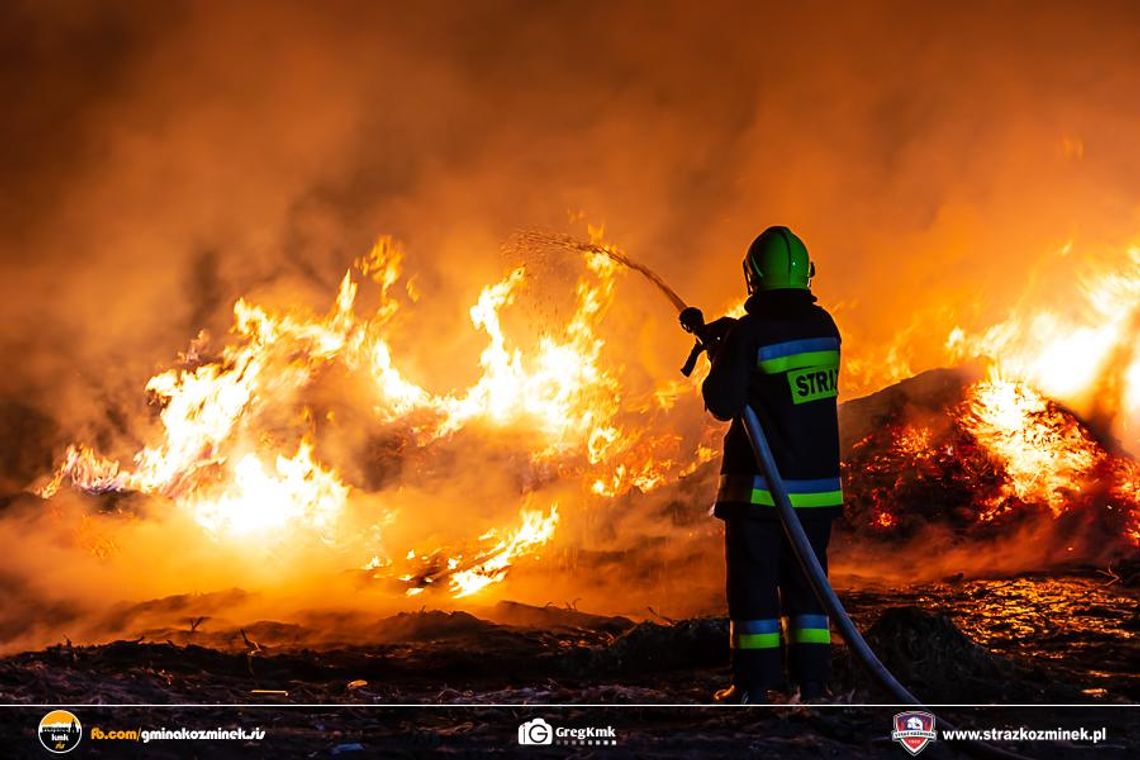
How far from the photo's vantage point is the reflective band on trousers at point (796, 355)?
15.0ft

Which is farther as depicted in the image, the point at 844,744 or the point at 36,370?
the point at 36,370

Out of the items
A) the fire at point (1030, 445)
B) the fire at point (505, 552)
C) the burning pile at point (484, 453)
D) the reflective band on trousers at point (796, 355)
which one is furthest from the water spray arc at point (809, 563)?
the fire at point (1030, 445)

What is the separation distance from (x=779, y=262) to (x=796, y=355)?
452mm

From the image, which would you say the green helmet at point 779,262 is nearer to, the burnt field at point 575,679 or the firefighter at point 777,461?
the firefighter at point 777,461

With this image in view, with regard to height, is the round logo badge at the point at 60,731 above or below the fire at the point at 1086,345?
below

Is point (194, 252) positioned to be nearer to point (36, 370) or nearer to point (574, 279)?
point (36, 370)

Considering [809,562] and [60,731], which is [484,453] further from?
[60,731]

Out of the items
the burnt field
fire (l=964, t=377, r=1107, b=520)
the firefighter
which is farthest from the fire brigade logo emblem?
fire (l=964, t=377, r=1107, b=520)

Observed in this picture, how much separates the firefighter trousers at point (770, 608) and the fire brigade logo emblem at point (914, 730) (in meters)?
0.59

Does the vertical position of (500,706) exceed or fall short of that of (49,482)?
it falls short

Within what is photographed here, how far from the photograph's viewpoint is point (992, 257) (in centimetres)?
1407

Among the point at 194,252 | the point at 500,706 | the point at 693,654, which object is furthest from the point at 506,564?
the point at 194,252

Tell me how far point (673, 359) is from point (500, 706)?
481 inches

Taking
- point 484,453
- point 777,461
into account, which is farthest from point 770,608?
point 484,453
